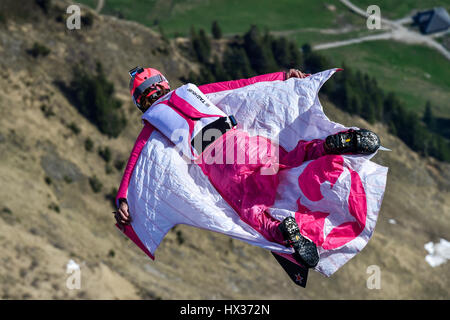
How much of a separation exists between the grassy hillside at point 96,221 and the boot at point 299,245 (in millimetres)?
14661

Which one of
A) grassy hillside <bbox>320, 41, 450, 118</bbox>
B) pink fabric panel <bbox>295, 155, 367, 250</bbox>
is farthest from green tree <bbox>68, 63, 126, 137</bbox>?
grassy hillside <bbox>320, 41, 450, 118</bbox>

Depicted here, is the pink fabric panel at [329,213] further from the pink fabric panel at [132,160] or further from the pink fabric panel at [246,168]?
the pink fabric panel at [132,160]

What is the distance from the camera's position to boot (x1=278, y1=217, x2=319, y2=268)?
10.5 meters

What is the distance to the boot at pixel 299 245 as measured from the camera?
1046 centimetres

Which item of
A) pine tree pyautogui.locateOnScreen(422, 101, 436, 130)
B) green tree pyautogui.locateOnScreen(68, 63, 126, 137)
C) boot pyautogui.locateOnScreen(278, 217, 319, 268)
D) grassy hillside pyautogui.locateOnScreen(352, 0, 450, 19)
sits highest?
boot pyautogui.locateOnScreen(278, 217, 319, 268)

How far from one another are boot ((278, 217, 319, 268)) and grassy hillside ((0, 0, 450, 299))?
48.1ft

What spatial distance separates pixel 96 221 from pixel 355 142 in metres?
25.0

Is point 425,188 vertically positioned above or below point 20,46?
below

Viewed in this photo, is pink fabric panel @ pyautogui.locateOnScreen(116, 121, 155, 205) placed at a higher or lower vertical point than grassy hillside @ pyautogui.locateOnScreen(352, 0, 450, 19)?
higher

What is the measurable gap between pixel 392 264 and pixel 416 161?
2368cm

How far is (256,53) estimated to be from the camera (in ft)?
207

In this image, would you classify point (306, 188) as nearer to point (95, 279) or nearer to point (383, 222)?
point (95, 279)

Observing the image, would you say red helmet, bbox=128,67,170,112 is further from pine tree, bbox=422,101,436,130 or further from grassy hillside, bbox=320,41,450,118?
pine tree, bbox=422,101,436,130
